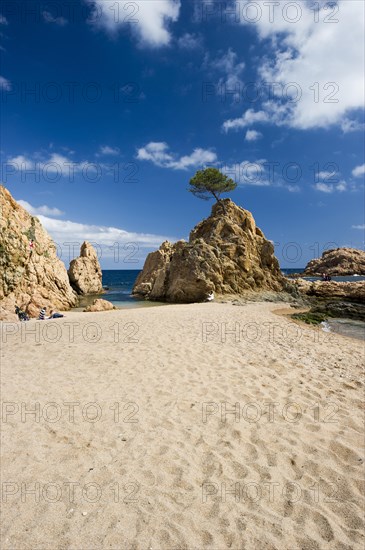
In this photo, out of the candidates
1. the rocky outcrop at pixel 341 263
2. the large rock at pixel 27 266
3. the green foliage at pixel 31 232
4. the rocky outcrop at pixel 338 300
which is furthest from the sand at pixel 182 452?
the rocky outcrop at pixel 341 263

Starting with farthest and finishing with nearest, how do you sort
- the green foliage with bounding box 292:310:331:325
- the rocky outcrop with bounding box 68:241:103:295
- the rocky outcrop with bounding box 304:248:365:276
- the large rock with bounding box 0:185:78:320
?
the rocky outcrop with bounding box 304:248:365:276, the rocky outcrop with bounding box 68:241:103:295, the large rock with bounding box 0:185:78:320, the green foliage with bounding box 292:310:331:325

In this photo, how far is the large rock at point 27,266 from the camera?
24266 mm

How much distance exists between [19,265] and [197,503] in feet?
89.4

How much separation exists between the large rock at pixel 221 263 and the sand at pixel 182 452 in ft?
67.9

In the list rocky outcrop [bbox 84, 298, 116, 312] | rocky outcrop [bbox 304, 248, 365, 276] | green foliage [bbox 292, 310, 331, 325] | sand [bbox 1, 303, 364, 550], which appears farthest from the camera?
rocky outcrop [bbox 304, 248, 365, 276]

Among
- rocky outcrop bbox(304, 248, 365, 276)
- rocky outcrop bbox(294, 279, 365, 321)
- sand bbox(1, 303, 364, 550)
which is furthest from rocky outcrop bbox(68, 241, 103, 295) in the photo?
rocky outcrop bbox(304, 248, 365, 276)

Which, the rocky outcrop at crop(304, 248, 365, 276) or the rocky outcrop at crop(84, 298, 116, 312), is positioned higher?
the rocky outcrop at crop(304, 248, 365, 276)

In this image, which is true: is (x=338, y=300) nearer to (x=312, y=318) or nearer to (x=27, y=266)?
(x=312, y=318)

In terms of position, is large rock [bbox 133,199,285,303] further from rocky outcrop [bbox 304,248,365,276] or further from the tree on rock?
rocky outcrop [bbox 304,248,365,276]

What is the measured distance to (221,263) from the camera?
3127cm

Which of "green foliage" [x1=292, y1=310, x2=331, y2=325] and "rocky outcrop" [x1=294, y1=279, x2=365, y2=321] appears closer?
"green foliage" [x1=292, y1=310, x2=331, y2=325]

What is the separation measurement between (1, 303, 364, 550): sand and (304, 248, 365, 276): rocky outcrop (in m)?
96.2

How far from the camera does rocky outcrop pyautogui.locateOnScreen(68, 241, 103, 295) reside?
4397cm

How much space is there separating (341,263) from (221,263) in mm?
82592
